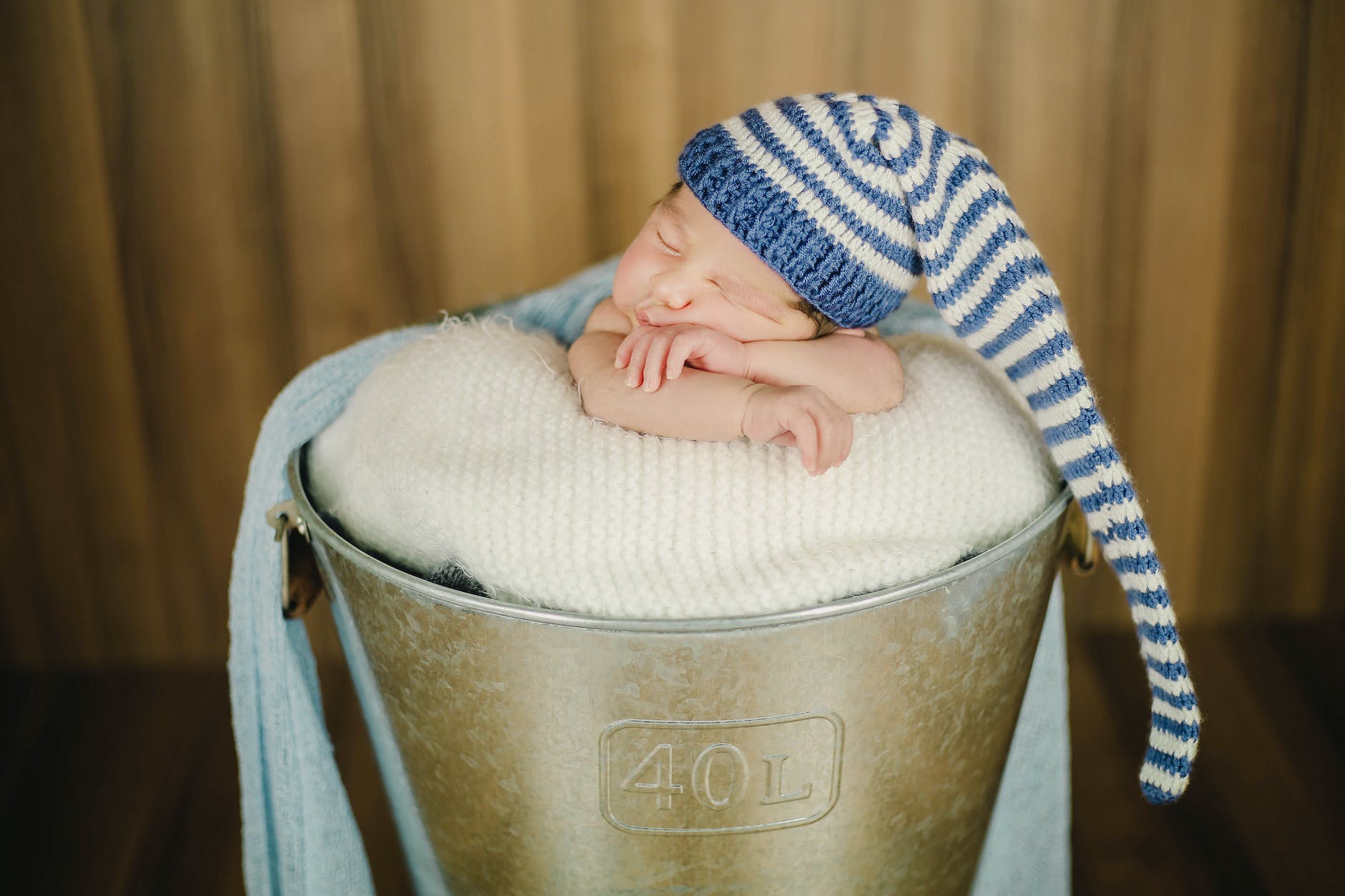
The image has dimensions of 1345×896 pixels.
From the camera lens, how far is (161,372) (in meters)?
1.15

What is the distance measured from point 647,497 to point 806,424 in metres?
0.08

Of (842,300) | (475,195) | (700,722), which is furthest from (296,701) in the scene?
(475,195)

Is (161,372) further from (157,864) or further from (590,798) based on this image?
(590,798)

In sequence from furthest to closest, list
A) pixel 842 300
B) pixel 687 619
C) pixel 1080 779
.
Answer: pixel 1080 779, pixel 842 300, pixel 687 619

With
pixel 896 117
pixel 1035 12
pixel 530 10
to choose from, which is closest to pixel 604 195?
pixel 530 10

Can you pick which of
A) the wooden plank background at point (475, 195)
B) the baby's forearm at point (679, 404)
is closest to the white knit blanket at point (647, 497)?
the baby's forearm at point (679, 404)

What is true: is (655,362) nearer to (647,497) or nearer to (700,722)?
(647,497)

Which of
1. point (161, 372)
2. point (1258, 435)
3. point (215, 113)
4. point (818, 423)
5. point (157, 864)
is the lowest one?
point (157, 864)

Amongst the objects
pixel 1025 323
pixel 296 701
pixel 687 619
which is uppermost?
pixel 1025 323

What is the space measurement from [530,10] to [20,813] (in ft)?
2.83

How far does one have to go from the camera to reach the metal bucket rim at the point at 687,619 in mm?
508

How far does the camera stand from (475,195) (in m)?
1.10

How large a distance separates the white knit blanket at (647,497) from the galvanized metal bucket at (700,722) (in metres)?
0.02

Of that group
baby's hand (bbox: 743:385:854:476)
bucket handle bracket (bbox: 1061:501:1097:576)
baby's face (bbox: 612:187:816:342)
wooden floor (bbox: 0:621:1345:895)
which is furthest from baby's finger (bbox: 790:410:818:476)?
wooden floor (bbox: 0:621:1345:895)
